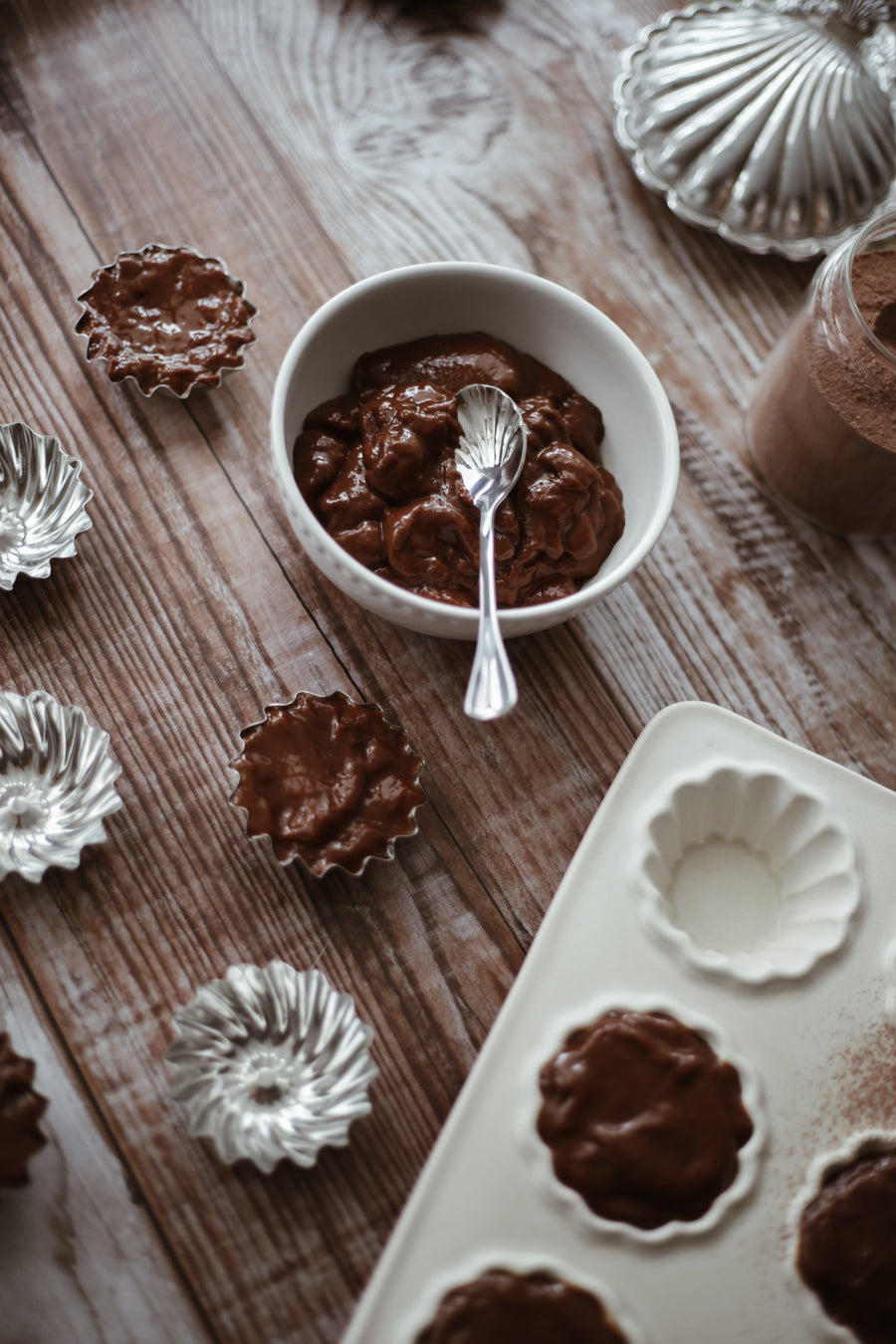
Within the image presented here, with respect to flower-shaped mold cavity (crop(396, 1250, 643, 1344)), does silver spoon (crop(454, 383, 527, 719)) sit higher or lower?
higher

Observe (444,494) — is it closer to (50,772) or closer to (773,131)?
(50,772)

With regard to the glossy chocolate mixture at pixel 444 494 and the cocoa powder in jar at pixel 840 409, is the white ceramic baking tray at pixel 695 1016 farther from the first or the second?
the cocoa powder in jar at pixel 840 409

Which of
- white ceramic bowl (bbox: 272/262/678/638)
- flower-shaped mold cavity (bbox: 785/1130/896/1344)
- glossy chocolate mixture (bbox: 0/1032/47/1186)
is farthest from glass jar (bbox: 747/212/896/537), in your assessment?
glossy chocolate mixture (bbox: 0/1032/47/1186)

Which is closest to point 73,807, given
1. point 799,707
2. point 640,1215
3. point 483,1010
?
point 483,1010

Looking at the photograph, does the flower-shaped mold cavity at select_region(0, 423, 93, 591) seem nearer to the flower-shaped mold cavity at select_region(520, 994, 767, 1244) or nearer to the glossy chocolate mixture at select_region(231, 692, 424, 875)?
the glossy chocolate mixture at select_region(231, 692, 424, 875)

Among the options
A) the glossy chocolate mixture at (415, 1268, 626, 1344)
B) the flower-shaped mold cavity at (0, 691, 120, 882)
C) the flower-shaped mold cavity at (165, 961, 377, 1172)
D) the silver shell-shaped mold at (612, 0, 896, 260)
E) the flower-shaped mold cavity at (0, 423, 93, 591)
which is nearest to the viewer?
the glossy chocolate mixture at (415, 1268, 626, 1344)

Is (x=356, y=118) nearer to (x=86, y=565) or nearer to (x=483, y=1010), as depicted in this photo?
(x=86, y=565)

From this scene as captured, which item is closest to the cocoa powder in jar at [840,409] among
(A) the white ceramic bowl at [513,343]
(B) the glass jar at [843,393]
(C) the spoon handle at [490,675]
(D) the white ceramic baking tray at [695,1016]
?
(B) the glass jar at [843,393]

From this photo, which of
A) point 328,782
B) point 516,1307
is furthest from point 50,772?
point 516,1307
